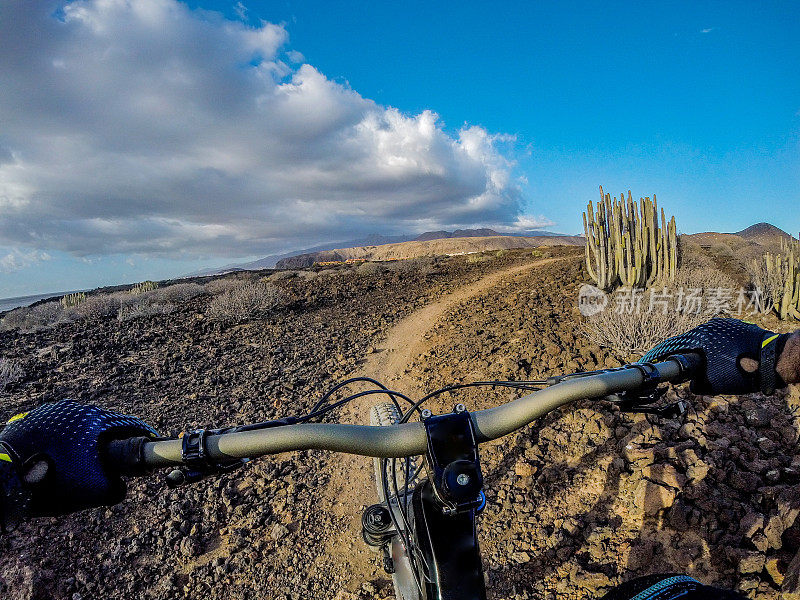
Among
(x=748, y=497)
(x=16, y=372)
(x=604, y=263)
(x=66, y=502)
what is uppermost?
(x=604, y=263)

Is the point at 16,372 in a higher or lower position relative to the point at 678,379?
lower

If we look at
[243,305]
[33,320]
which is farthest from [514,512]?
[33,320]

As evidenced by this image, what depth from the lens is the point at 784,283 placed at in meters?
8.30

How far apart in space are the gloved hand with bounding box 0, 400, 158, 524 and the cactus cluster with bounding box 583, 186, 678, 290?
9.73 meters

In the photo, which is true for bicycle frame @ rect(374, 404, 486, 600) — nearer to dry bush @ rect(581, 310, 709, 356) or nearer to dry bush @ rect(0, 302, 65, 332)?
dry bush @ rect(581, 310, 709, 356)

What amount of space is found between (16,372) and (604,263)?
11987mm

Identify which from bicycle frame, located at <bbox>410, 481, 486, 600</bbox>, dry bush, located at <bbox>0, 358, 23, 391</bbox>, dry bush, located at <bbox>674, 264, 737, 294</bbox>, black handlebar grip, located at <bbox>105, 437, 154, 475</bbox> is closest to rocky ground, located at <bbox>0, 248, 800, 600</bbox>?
dry bush, located at <bbox>0, 358, 23, 391</bbox>

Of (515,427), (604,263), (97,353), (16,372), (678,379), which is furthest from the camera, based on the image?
(604,263)

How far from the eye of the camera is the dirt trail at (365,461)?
3.38m

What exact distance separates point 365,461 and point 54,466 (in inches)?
152

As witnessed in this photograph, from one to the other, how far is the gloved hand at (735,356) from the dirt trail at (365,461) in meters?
2.87

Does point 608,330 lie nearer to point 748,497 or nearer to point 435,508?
point 748,497

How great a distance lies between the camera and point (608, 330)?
617cm

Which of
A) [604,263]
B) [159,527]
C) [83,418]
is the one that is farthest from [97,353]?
[604,263]
